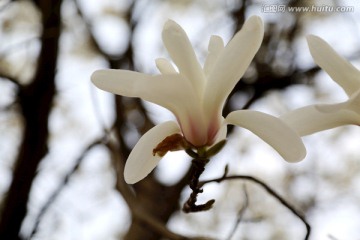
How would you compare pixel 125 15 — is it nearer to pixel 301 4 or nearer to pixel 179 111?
pixel 301 4

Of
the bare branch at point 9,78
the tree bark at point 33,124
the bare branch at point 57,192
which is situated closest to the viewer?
the bare branch at point 57,192

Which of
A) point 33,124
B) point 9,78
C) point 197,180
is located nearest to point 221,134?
point 197,180

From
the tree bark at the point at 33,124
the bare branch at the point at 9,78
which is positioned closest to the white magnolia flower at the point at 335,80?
the bare branch at the point at 9,78

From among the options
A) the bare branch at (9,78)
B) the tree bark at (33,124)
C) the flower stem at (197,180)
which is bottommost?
the tree bark at (33,124)

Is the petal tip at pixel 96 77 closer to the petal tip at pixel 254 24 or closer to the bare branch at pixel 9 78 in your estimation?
the petal tip at pixel 254 24

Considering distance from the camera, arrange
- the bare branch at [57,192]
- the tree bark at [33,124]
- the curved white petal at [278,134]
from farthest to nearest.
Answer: the tree bark at [33,124], the bare branch at [57,192], the curved white petal at [278,134]

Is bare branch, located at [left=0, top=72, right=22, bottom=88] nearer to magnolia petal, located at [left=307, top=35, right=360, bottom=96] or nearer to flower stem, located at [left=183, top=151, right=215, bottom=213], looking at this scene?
flower stem, located at [left=183, top=151, right=215, bottom=213]

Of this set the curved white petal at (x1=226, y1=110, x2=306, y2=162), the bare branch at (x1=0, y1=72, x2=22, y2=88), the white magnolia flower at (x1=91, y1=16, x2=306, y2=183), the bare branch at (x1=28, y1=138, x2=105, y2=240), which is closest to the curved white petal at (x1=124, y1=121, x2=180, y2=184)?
the white magnolia flower at (x1=91, y1=16, x2=306, y2=183)

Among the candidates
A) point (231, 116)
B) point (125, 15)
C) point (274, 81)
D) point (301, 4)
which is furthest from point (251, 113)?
point (125, 15)
